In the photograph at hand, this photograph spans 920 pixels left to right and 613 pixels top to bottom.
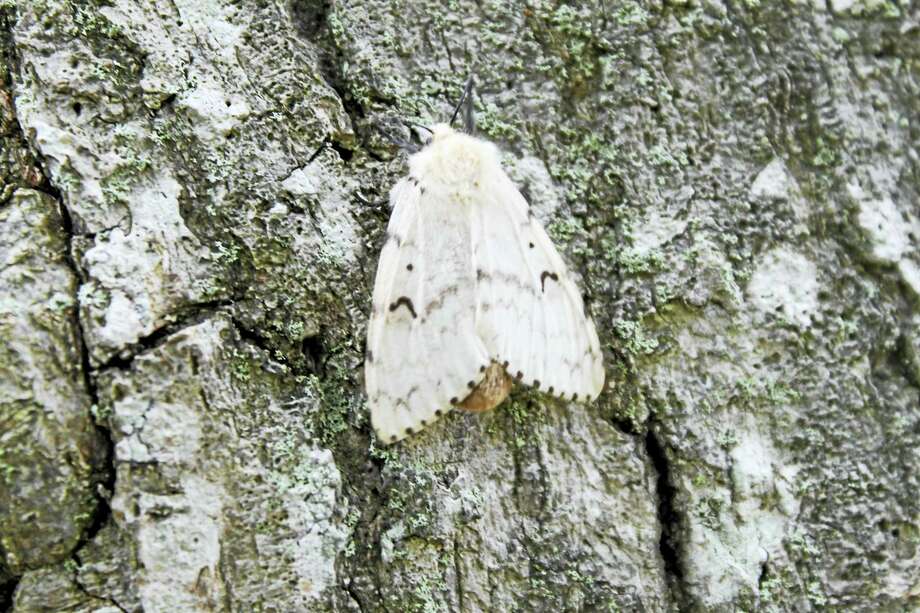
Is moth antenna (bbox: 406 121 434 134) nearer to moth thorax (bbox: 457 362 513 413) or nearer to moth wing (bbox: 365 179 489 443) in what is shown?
moth wing (bbox: 365 179 489 443)

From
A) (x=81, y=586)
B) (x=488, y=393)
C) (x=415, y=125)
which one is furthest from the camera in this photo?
(x=415, y=125)

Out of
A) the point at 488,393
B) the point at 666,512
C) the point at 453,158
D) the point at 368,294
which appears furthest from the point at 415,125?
the point at 666,512

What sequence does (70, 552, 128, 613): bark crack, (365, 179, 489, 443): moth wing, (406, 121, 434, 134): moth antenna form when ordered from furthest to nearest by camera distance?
(406, 121, 434, 134): moth antenna
(365, 179, 489, 443): moth wing
(70, 552, 128, 613): bark crack

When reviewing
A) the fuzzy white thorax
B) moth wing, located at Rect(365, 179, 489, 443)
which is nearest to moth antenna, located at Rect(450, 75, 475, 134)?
the fuzzy white thorax

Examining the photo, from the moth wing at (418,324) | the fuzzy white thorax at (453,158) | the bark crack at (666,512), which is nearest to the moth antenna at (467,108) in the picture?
the fuzzy white thorax at (453,158)

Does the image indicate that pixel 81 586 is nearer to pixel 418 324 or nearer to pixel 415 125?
pixel 418 324

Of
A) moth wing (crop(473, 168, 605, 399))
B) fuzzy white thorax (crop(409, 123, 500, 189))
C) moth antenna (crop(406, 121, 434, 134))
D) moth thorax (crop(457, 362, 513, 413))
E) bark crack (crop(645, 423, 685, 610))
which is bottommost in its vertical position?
bark crack (crop(645, 423, 685, 610))

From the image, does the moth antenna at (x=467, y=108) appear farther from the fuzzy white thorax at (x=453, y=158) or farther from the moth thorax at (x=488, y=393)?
the moth thorax at (x=488, y=393)
